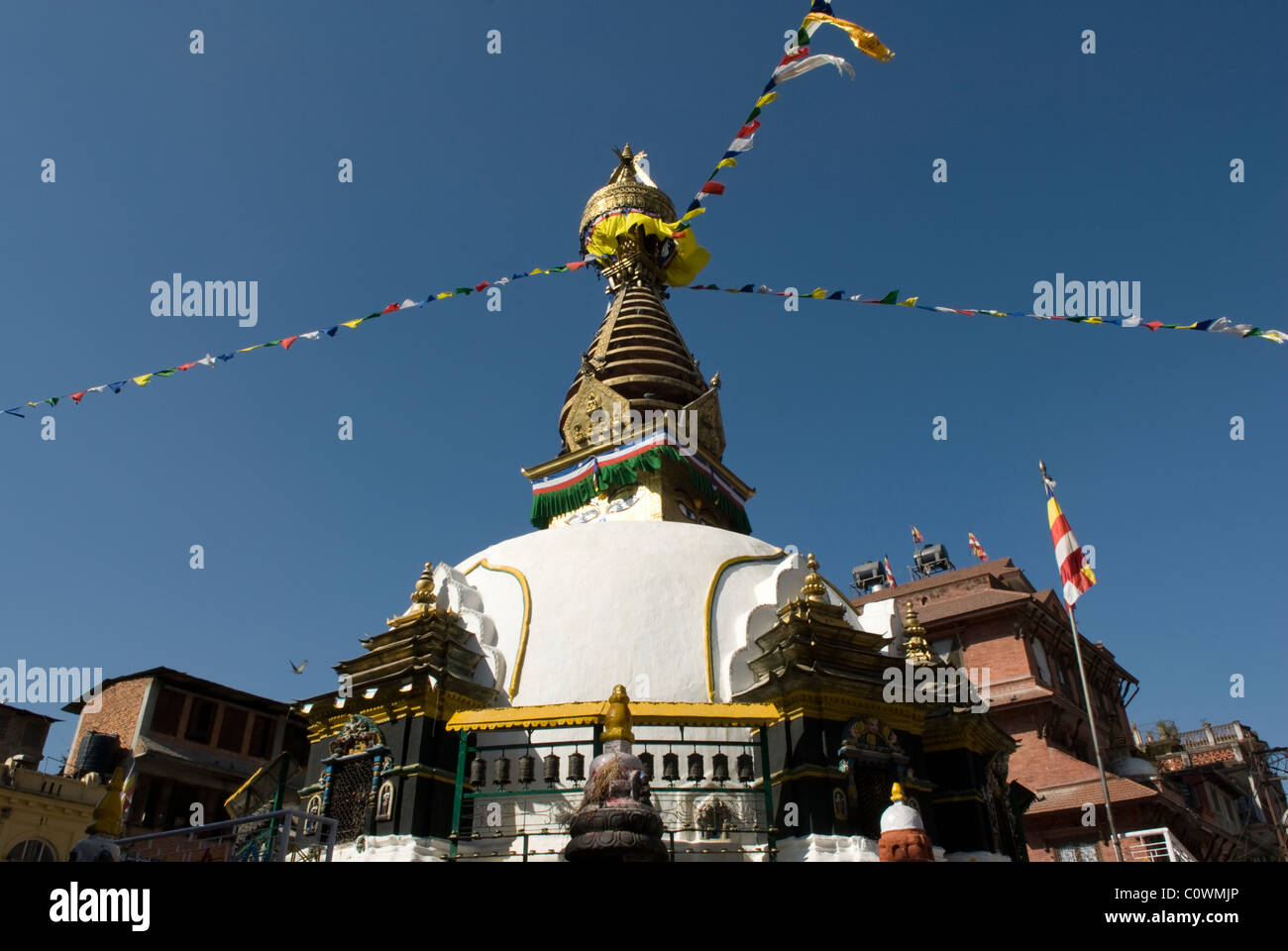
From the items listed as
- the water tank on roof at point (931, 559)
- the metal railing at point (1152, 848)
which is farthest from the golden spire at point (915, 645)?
the water tank on roof at point (931, 559)

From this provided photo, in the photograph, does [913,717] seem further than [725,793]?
Yes

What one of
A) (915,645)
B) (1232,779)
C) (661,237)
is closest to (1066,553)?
(915,645)

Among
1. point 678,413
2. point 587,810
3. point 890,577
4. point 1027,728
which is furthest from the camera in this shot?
point 890,577

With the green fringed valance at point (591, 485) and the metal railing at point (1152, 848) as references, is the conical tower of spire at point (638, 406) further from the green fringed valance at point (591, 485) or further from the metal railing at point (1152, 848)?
the metal railing at point (1152, 848)

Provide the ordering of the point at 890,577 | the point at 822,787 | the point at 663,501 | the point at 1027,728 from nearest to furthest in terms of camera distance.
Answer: the point at 822,787
the point at 663,501
the point at 1027,728
the point at 890,577

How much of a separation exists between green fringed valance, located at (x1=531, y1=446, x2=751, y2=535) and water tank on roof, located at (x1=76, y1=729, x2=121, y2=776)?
1402 centimetres

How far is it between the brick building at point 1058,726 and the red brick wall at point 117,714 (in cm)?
2152

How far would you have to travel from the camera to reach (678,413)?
25.5m

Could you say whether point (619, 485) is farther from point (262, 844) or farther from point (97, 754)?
point (97, 754)

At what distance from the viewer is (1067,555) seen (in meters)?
20.0
